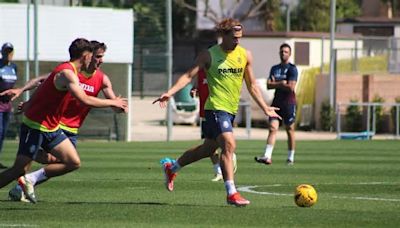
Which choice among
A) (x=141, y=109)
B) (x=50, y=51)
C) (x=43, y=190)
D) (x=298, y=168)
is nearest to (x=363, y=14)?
(x=141, y=109)

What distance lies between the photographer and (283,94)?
23016 millimetres

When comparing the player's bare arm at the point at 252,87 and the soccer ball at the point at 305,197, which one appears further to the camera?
the player's bare arm at the point at 252,87

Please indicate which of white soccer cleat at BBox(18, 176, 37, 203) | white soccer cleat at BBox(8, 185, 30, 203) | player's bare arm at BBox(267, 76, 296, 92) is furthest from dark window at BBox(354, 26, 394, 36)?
white soccer cleat at BBox(18, 176, 37, 203)

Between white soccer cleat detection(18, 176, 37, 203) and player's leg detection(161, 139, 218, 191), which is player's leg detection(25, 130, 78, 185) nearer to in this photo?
white soccer cleat detection(18, 176, 37, 203)

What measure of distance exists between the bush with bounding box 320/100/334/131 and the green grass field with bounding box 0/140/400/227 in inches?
681

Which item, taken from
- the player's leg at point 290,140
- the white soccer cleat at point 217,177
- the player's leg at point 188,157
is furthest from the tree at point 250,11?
the player's leg at point 188,157

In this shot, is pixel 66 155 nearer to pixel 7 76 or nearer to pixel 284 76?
pixel 7 76

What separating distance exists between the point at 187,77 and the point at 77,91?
1.74 meters

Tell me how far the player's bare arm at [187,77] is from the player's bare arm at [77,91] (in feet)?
2.77

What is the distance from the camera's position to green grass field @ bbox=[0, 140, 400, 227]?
12.5 m

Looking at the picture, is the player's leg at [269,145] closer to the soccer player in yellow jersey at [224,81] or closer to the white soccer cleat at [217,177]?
the white soccer cleat at [217,177]

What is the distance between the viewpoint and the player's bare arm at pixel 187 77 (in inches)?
559

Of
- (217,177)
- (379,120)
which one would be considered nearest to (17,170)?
(217,177)

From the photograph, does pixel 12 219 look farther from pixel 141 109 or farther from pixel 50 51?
pixel 141 109
